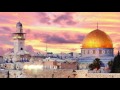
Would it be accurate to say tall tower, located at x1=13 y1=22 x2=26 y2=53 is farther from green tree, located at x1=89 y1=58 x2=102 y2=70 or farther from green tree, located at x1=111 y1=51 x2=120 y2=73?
green tree, located at x1=111 y1=51 x2=120 y2=73

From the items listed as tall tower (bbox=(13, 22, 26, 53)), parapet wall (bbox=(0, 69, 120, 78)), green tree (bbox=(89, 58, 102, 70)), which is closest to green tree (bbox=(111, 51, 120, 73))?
parapet wall (bbox=(0, 69, 120, 78))

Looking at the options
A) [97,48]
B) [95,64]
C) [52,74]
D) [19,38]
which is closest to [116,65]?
[95,64]

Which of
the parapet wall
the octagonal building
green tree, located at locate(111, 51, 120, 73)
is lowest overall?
the parapet wall

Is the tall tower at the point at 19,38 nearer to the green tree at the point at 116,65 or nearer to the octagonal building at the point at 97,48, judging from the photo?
the octagonal building at the point at 97,48

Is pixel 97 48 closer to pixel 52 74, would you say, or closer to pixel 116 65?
pixel 116 65

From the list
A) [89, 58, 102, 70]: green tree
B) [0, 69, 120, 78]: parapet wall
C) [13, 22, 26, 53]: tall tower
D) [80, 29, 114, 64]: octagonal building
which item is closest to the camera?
[13, 22, 26, 53]: tall tower

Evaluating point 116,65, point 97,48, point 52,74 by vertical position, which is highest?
point 97,48
